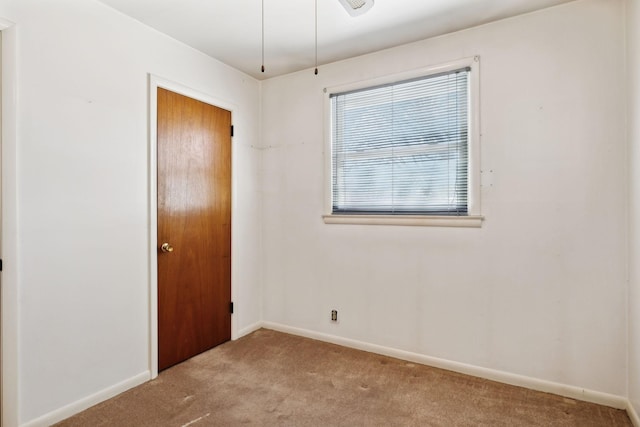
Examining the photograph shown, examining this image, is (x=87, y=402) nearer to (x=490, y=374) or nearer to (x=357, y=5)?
(x=490, y=374)

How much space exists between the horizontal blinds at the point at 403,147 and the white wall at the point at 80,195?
4.97ft

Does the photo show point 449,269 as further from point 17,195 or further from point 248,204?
point 17,195

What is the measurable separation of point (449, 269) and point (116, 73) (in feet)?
9.03

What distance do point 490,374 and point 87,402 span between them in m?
2.71

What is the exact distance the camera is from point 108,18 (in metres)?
2.25

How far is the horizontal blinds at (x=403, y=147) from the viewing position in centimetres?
262

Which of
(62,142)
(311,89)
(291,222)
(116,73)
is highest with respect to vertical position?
(311,89)

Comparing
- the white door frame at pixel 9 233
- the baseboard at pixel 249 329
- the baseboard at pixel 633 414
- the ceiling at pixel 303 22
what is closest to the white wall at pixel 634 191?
the baseboard at pixel 633 414

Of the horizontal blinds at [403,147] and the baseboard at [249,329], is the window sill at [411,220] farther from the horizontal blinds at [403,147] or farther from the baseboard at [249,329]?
the baseboard at [249,329]

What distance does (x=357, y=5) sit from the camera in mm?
1920

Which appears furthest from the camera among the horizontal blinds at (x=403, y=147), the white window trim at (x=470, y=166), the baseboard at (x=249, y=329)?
the baseboard at (x=249, y=329)

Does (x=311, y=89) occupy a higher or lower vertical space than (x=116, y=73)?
higher

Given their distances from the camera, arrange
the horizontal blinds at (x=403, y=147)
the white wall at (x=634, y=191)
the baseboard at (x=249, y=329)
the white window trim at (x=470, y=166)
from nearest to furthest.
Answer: the white wall at (x=634, y=191), the white window trim at (x=470, y=166), the horizontal blinds at (x=403, y=147), the baseboard at (x=249, y=329)

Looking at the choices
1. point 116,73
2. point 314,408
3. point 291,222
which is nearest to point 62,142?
point 116,73
